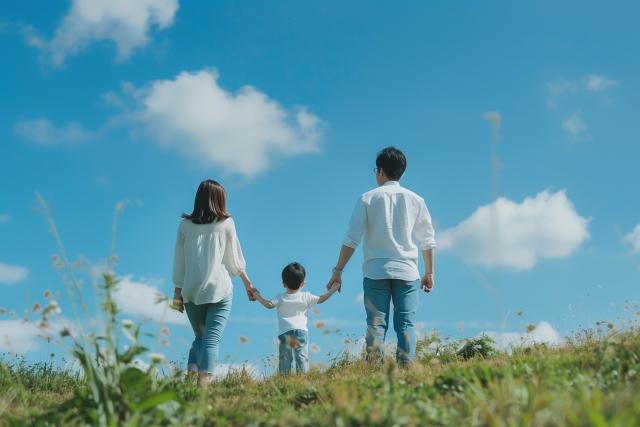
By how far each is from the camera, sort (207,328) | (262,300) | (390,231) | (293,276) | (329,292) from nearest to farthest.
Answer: (207,328)
(390,231)
(329,292)
(262,300)
(293,276)

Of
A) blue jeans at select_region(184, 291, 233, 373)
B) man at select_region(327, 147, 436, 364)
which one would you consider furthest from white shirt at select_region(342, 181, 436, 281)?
blue jeans at select_region(184, 291, 233, 373)

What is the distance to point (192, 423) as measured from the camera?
336 cm

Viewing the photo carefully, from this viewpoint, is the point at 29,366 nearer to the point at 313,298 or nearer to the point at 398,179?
the point at 313,298

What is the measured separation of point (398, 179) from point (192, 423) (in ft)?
14.2

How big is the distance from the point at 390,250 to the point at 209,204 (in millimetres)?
2143

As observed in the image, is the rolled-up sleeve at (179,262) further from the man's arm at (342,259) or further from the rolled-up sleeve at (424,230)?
the rolled-up sleeve at (424,230)

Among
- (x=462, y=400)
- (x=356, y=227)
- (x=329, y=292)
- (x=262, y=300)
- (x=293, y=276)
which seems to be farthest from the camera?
(x=293, y=276)

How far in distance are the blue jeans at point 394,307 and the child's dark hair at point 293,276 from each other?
128 centimetres

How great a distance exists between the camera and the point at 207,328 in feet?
21.1

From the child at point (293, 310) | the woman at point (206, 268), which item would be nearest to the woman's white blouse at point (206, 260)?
the woman at point (206, 268)

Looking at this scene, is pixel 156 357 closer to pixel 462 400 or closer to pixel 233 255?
pixel 462 400

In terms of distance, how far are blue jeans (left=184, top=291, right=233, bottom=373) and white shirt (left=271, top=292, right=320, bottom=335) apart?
105 cm

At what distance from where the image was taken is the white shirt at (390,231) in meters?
6.46

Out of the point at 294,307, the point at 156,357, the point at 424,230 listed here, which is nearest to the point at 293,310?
the point at 294,307
